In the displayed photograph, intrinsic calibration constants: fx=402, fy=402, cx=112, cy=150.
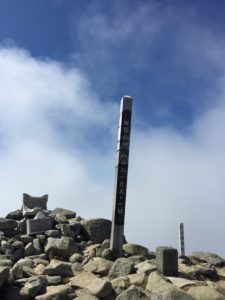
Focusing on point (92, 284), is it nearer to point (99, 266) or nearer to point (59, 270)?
point (59, 270)

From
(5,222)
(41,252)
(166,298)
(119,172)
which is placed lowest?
(166,298)

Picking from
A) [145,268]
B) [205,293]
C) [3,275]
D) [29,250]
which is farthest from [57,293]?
[29,250]

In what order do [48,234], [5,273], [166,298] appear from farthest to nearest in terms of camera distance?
[48,234] → [5,273] → [166,298]

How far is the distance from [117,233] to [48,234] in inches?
99.7

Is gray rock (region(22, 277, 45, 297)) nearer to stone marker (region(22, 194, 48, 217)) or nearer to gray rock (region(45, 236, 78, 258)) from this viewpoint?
gray rock (region(45, 236, 78, 258))

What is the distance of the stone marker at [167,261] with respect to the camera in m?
10.4

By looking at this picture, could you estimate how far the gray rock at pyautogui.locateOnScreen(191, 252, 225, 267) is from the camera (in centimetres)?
1316

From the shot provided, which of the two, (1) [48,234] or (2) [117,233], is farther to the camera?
(1) [48,234]

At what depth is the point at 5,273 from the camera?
28.1ft

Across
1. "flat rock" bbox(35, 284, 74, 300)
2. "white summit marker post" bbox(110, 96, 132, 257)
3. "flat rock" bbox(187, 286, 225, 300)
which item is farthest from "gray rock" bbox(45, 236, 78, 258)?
"flat rock" bbox(187, 286, 225, 300)

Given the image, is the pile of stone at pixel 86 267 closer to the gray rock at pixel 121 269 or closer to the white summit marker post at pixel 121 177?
the gray rock at pixel 121 269

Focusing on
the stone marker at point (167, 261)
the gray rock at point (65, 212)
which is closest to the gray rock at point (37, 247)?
the gray rock at point (65, 212)

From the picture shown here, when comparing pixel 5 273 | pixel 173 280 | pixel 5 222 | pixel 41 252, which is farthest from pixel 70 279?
pixel 5 222

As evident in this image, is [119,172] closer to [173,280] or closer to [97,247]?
[97,247]
